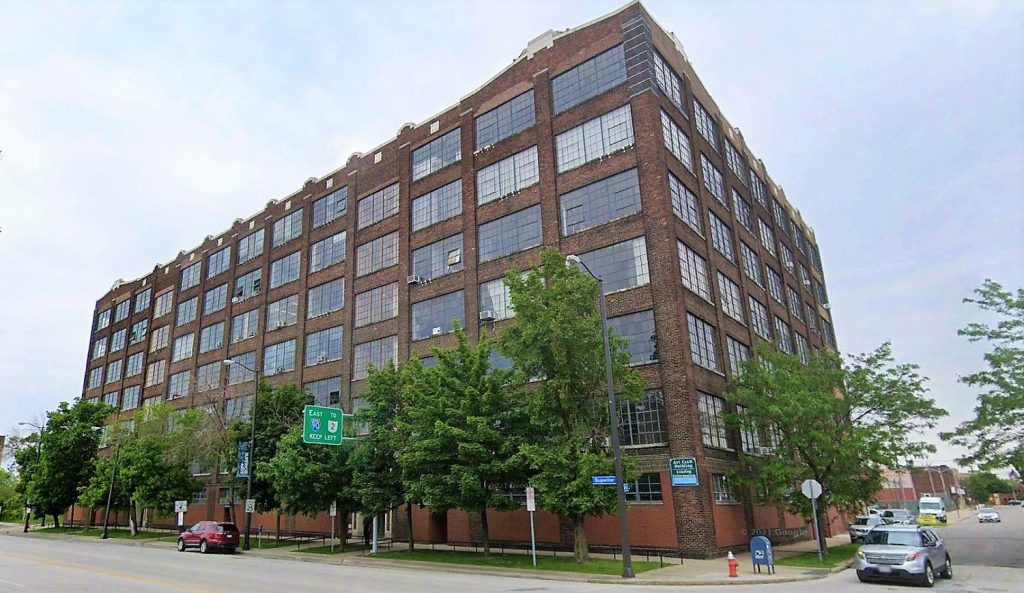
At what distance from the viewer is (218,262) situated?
60750 millimetres

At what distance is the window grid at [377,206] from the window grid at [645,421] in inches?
870

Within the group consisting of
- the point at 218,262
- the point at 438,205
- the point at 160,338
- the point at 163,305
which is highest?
the point at 218,262

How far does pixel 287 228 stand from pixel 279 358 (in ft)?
35.0

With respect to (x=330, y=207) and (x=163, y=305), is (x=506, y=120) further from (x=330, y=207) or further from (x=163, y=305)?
(x=163, y=305)

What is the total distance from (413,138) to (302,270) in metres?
14.1

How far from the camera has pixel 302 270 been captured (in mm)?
50469

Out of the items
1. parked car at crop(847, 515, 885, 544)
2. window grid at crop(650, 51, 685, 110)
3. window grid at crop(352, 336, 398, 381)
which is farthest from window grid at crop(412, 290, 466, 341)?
parked car at crop(847, 515, 885, 544)

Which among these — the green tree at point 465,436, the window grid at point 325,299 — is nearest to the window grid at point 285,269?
the window grid at point 325,299

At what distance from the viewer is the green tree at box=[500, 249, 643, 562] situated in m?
22.9

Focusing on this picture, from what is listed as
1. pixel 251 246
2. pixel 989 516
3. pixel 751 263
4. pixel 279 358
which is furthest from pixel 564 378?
pixel 989 516

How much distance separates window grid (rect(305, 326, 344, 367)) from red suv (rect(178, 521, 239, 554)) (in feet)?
44.2

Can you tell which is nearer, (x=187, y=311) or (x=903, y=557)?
(x=903, y=557)

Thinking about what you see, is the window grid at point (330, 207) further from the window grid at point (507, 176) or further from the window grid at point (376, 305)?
the window grid at point (507, 176)

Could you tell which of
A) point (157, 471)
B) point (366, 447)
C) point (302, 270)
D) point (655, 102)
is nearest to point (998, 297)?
point (655, 102)
